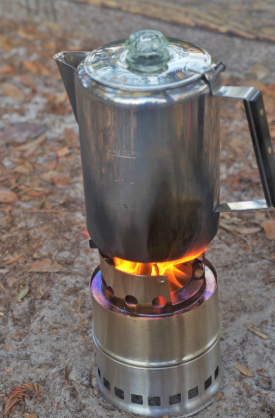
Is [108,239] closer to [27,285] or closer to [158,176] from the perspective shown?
[158,176]

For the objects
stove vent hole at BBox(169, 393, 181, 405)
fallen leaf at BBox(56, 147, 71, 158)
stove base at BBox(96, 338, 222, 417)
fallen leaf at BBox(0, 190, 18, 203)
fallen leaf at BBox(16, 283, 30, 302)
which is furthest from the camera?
fallen leaf at BBox(56, 147, 71, 158)

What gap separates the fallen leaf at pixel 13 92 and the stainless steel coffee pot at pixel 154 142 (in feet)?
10.5

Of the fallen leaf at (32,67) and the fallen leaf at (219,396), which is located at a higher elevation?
the fallen leaf at (32,67)

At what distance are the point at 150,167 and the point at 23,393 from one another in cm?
137

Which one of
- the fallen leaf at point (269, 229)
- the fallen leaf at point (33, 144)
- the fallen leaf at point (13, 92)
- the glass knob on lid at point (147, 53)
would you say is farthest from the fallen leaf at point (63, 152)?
the glass knob on lid at point (147, 53)

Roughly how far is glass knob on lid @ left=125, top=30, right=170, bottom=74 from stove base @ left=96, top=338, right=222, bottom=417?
1236 millimetres

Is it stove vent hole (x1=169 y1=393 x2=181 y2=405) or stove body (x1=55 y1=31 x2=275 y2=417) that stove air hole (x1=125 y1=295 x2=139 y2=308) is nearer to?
stove body (x1=55 y1=31 x2=275 y2=417)

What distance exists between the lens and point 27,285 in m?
3.08

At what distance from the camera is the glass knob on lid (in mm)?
1694

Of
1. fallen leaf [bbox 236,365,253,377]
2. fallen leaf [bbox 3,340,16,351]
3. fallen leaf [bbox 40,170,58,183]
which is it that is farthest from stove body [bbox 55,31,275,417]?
fallen leaf [bbox 40,170,58,183]

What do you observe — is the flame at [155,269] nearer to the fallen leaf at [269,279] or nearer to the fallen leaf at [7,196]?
the fallen leaf at [269,279]

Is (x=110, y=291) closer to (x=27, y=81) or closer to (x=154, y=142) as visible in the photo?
(x=154, y=142)

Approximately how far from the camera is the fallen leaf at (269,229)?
3355 millimetres

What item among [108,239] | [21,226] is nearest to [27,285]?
[21,226]
